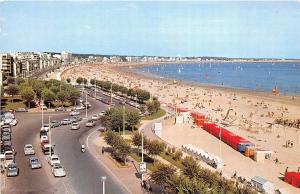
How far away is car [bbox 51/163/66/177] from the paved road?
0.94 feet

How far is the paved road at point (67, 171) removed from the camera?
82.0 feet

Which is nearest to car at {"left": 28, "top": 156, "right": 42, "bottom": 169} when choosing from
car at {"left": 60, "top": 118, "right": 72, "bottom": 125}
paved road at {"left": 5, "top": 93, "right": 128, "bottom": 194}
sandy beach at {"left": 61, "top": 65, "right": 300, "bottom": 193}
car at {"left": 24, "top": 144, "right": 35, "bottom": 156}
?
paved road at {"left": 5, "top": 93, "right": 128, "bottom": 194}

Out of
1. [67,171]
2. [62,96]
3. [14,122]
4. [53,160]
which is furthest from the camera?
[62,96]

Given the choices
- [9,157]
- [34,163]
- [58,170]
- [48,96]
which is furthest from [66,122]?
[58,170]

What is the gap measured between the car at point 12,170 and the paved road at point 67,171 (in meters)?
0.35

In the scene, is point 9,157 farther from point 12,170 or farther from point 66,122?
point 66,122

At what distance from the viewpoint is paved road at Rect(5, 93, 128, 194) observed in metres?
25.0

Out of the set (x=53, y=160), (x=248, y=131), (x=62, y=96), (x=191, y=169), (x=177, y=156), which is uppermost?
(x=62, y=96)

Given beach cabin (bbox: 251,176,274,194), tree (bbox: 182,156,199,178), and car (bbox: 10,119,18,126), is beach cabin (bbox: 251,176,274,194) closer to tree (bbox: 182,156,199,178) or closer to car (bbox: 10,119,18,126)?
tree (bbox: 182,156,199,178)

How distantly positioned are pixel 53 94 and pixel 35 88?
8714 millimetres

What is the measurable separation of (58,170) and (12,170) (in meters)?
2.81

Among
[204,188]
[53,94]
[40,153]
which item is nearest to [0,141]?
[40,153]

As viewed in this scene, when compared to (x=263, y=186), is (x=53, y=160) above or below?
above

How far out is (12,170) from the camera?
27781 millimetres
